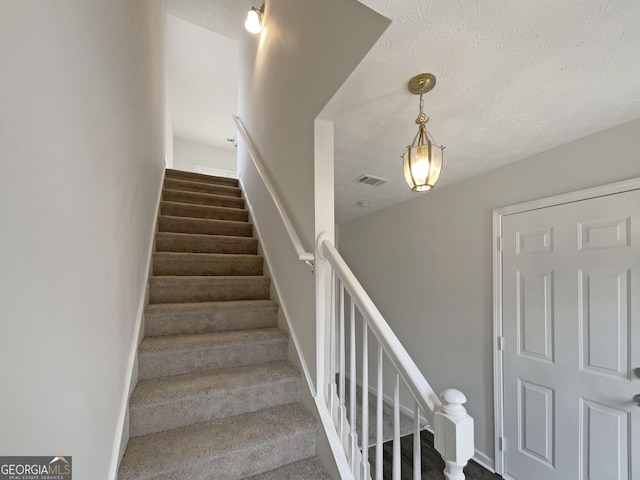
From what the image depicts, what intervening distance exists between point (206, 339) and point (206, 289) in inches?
19.4

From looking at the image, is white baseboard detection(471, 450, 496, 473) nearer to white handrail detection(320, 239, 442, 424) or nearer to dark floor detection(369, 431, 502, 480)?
dark floor detection(369, 431, 502, 480)

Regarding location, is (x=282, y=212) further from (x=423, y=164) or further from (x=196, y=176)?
(x=196, y=176)

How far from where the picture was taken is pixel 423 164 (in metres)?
1.30

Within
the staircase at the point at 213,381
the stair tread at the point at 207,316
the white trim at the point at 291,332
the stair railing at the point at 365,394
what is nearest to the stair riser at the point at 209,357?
the staircase at the point at 213,381

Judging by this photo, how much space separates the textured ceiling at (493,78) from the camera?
0.92 metres

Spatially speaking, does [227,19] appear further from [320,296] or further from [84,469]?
[84,469]

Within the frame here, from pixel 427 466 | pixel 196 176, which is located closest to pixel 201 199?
pixel 196 176

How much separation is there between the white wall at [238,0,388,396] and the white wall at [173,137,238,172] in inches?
150

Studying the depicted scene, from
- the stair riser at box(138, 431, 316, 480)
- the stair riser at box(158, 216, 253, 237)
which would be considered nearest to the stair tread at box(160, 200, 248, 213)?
the stair riser at box(158, 216, 253, 237)

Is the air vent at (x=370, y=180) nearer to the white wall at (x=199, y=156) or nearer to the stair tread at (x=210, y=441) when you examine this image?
the stair tread at (x=210, y=441)

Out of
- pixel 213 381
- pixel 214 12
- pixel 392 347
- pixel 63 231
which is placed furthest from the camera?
pixel 214 12

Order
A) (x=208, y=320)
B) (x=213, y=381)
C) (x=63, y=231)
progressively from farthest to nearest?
(x=208, y=320) → (x=213, y=381) → (x=63, y=231)

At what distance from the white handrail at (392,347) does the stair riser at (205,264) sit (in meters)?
1.22

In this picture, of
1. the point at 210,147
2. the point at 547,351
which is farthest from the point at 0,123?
Result: the point at 210,147
